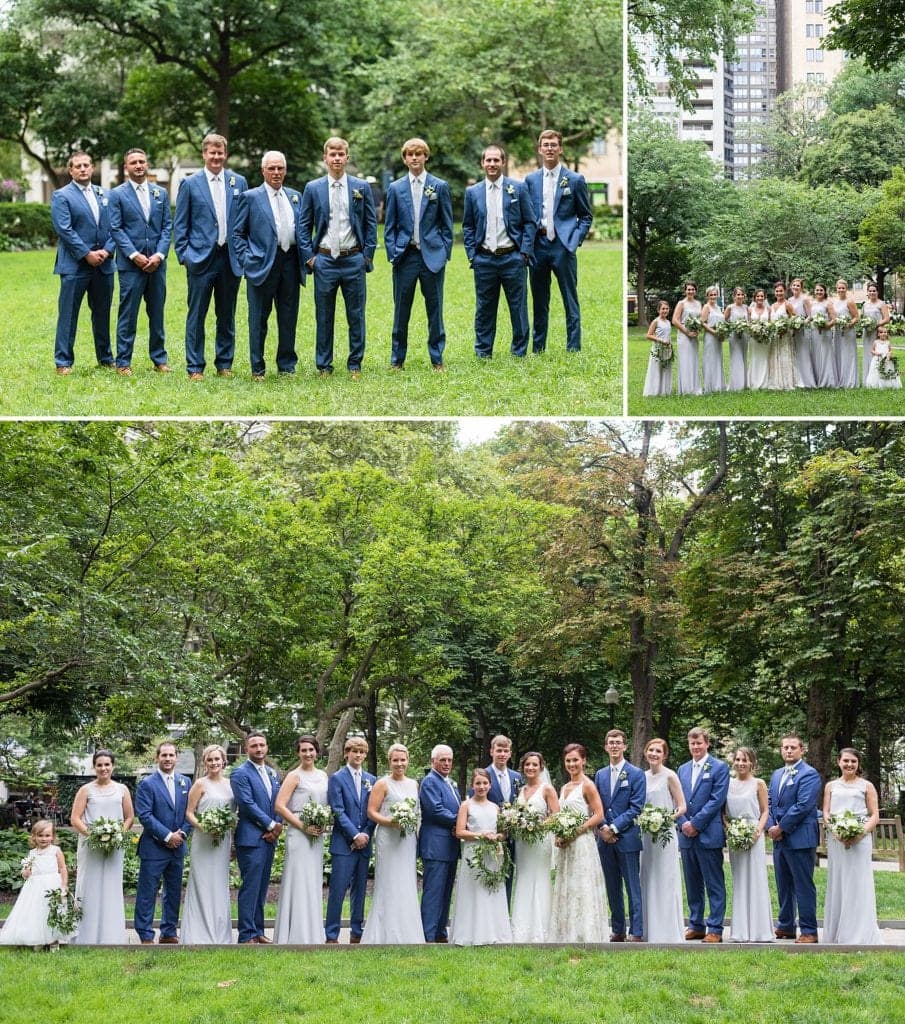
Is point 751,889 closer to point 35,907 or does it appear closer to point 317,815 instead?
point 317,815

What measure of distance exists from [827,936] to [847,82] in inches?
350

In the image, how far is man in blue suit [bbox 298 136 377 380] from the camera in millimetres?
11898

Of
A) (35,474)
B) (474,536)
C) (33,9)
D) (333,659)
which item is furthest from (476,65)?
(35,474)

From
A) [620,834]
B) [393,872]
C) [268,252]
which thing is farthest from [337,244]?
[620,834]

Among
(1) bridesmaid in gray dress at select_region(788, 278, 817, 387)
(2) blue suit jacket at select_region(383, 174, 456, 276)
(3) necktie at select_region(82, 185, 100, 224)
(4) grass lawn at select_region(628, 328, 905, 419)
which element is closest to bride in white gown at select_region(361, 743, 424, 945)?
(2) blue suit jacket at select_region(383, 174, 456, 276)

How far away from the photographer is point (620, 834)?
Result: 9.59m

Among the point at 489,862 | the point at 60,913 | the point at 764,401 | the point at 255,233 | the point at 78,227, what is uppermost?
the point at 78,227

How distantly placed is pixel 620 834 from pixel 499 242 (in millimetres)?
5261

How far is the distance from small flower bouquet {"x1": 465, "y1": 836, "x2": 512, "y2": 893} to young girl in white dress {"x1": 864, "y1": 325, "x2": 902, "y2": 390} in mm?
7292

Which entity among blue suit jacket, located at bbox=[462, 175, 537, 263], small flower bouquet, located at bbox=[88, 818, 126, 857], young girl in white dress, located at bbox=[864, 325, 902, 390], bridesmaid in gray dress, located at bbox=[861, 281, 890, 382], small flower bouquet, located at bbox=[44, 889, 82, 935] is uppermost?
blue suit jacket, located at bbox=[462, 175, 537, 263]

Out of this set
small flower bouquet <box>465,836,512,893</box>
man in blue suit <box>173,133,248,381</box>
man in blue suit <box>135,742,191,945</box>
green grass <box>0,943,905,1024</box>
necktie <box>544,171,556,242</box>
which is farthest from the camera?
necktie <box>544,171,556,242</box>

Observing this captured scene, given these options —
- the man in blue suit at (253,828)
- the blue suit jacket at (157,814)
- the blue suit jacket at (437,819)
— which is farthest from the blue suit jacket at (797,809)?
the blue suit jacket at (157,814)

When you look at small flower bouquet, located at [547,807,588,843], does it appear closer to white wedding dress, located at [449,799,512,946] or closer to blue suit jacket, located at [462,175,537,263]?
white wedding dress, located at [449,799,512,946]

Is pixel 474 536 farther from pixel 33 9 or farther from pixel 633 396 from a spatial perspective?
pixel 33 9
